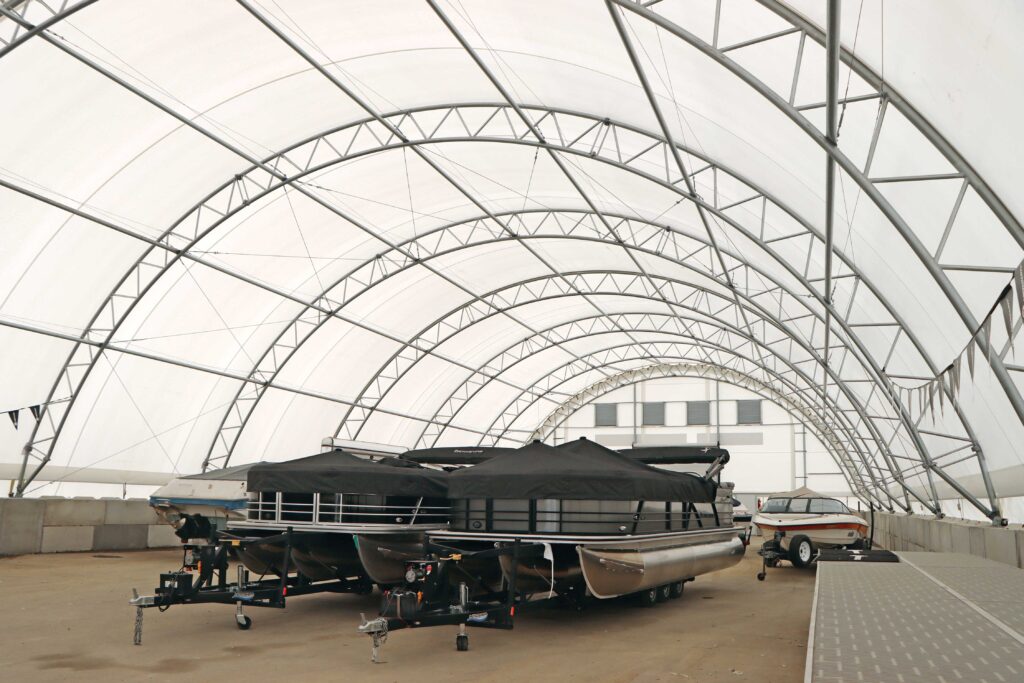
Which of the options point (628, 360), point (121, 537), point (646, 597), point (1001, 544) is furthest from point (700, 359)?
point (646, 597)

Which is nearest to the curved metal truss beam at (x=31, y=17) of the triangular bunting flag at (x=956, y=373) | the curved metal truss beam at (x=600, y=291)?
the triangular bunting flag at (x=956, y=373)

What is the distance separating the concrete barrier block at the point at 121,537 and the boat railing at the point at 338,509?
46.2ft

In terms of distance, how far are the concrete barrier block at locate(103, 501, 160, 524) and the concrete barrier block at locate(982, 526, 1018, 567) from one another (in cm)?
2194

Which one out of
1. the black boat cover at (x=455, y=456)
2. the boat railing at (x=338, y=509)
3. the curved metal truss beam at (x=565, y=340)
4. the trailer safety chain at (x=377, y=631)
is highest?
the curved metal truss beam at (x=565, y=340)

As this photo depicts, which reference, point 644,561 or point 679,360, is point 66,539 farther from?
point 679,360

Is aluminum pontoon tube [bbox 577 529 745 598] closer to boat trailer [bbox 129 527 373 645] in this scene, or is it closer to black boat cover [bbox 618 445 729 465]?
black boat cover [bbox 618 445 729 465]

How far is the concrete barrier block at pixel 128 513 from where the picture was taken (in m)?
24.5

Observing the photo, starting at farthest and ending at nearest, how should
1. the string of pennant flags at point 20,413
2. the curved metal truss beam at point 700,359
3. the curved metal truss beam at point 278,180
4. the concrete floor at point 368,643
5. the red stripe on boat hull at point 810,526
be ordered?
the curved metal truss beam at point 700,359, the string of pennant flags at point 20,413, the red stripe on boat hull at point 810,526, the curved metal truss beam at point 278,180, the concrete floor at point 368,643

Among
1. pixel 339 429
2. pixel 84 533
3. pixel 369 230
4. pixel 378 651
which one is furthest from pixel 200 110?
pixel 339 429

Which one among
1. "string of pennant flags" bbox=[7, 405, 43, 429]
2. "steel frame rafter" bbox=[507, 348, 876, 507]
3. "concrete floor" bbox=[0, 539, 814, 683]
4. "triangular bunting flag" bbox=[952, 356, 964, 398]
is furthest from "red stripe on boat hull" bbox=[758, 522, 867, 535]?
"steel frame rafter" bbox=[507, 348, 876, 507]

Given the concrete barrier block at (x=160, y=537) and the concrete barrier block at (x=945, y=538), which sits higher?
the concrete barrier block at (x=945, y=538)

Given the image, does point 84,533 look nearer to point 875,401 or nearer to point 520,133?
point 520,133

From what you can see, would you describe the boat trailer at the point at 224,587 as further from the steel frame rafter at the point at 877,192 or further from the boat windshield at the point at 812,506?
the boat windshield at the point at 812,506

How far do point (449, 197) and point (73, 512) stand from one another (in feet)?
45.0
